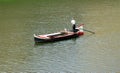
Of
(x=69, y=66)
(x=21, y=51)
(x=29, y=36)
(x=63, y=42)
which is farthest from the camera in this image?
(x=29, y=36)

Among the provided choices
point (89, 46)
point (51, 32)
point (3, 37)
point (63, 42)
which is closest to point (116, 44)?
point (89, 46)

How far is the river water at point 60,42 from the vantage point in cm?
3765

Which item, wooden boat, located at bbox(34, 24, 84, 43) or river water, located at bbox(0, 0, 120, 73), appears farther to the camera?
wooden boat, located at bbox(34, 24, 84, 43)

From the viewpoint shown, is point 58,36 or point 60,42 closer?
point 60,42

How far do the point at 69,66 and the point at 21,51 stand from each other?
760 centimetres

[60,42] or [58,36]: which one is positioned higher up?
[58,36]

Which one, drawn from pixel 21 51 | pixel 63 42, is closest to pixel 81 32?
pixel 63 42

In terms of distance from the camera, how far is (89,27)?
52.0 metres

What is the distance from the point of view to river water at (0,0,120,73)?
37647 mm

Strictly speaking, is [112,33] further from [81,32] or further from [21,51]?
[21,51]

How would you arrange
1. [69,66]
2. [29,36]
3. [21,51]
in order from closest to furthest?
[69,66], [21,51], [29,36]

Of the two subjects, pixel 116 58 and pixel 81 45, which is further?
pixel 81 45

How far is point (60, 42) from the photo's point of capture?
150 feet

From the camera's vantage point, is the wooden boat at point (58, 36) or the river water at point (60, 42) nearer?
the river water at point (60, 42)
